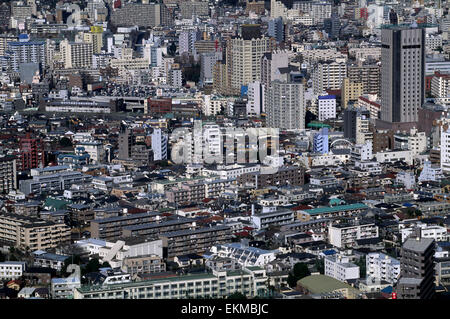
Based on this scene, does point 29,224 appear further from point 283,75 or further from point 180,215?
point 283,75

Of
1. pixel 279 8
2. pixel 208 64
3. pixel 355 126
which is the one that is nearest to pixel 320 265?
pixel 355 126

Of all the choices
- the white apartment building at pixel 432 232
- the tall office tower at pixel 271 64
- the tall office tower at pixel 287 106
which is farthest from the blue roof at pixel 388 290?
the tall office tower at pixel 271 64

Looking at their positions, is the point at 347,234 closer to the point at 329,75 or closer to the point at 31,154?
the point at 31,154

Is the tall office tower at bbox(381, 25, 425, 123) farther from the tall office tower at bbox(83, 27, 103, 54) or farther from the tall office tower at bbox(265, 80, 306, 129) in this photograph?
the tall office tower at bbox(83, 27, 103, 54)

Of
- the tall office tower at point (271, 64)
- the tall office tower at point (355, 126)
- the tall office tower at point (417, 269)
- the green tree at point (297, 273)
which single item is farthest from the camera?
the tall office tower at point (271, 64)

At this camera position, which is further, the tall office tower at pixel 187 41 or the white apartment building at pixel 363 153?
the tall office tower at pixel 187 41

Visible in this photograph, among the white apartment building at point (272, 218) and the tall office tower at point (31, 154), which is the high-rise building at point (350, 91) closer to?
the tall office tower at point (31, 154)

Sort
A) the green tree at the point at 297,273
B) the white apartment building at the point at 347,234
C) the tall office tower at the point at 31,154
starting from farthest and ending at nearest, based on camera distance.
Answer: the tall office tower at the point at 31,154 < the white apartment building at the point at 347,234 < the green tree at the point at 297,273
